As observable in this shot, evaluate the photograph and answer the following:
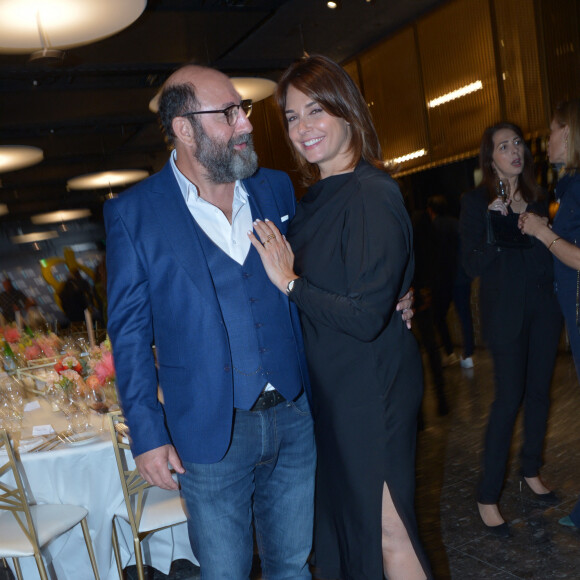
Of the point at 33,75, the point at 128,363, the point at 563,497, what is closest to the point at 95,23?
the point at 33,75

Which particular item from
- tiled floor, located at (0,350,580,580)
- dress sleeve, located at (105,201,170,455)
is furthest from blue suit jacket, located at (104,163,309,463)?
tiled floor, located at (0,350,580,580)

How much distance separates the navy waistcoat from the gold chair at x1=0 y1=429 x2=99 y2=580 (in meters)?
1.18

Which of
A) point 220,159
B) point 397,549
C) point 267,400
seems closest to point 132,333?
point 267,400

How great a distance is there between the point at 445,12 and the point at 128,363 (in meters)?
5.87

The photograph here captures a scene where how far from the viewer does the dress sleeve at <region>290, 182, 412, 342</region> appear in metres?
1.54

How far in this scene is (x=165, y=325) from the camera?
1.63 meters

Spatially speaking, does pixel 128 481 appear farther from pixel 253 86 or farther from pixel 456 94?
pixel 456 94

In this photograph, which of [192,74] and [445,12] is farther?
[445,12]

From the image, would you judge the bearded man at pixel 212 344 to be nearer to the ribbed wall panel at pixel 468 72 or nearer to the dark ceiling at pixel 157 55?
the dark ceiling at pixel 157 55

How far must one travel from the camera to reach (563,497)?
3.06 m

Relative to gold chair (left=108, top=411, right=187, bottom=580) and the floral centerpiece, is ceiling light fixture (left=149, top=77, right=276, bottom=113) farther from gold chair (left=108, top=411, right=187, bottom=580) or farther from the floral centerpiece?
gold chair (left=108, top=411, right=187, bottom=580)

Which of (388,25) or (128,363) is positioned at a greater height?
(388,25)

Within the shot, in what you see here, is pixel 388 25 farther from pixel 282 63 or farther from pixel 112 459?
pixel 112 459

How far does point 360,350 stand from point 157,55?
6.66m
